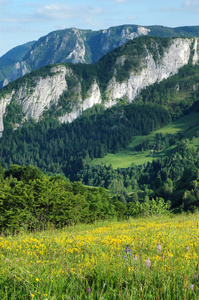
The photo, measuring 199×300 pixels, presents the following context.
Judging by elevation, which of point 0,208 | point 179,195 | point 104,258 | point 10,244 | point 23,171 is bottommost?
point 179,195

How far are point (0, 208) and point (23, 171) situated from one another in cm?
7449

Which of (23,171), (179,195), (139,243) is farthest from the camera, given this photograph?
(179,195)

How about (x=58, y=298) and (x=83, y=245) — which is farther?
(x=83, y=245)

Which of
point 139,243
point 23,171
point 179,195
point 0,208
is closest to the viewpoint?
point 139,243

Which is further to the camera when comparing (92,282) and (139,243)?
(139,243)

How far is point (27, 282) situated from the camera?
19.6 feet

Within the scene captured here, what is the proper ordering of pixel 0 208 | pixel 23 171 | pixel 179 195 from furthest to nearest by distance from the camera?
pixel 179 195 < pixel 23 171 < pixel 0 208

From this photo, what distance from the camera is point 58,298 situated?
5.48 metres

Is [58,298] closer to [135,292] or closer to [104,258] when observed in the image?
[135,292]

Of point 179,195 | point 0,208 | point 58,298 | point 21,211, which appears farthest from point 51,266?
point 179,195

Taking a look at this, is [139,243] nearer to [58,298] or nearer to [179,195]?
[58,298]

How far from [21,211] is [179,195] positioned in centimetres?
9559

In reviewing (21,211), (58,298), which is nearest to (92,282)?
(58,298)

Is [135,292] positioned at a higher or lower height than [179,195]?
higher
